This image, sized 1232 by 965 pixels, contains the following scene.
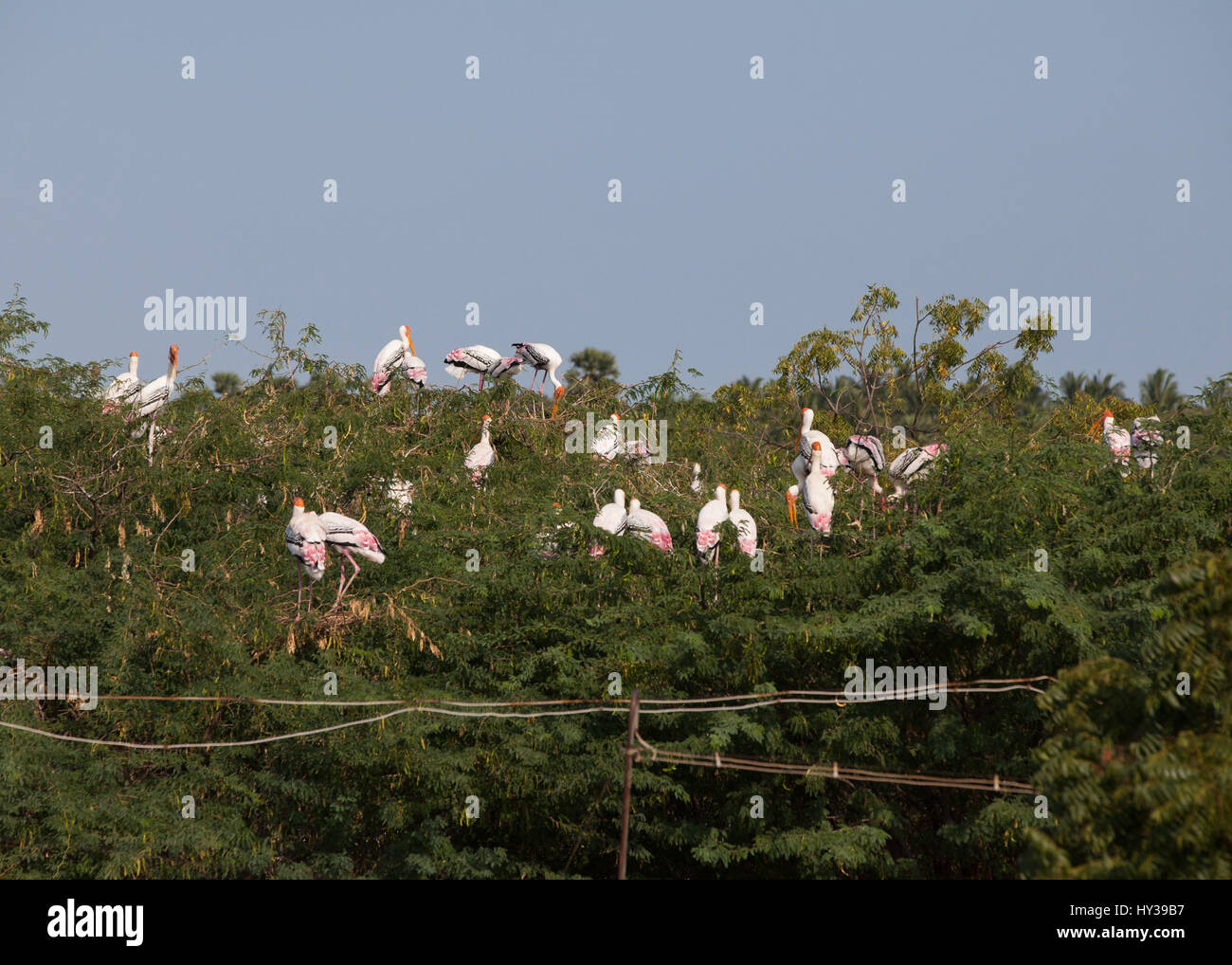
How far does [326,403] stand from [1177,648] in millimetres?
12542

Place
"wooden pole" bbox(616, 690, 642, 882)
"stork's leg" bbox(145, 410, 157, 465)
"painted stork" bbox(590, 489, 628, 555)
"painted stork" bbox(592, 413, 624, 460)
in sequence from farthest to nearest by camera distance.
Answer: "painted stork" bbox(592, 413, 624, 460) < "stork's leg" bbox(145, 410, 157, 465) < "painted stork" bbox(590, 489, 628, 555) < "wooden pole" bbox(616, 690, 642, 882)

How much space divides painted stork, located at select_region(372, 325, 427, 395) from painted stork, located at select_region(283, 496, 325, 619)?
6.32 meters

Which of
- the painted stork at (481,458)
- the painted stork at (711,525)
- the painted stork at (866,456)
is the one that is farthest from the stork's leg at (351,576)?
the painted stork at (866,456)

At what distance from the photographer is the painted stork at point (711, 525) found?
38.2ft

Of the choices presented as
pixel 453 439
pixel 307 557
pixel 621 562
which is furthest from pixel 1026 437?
pixel 307 557

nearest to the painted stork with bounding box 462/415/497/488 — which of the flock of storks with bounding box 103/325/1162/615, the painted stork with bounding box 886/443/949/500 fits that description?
the flock of storks with bounding box 103/325/1162/615

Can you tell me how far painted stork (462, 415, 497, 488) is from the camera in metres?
15.4

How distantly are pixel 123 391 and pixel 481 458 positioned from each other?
4016mm

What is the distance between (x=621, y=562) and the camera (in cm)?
1110

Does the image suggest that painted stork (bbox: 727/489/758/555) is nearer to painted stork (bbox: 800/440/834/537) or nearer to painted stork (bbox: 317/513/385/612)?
painted stork (bbox: 800/440/834/537)

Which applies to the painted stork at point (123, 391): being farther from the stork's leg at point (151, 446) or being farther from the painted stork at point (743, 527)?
the painted stork at point (743, 527)
